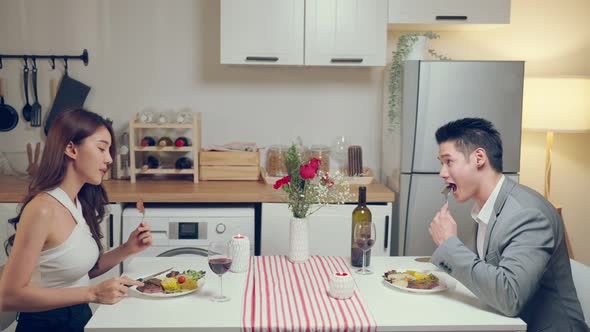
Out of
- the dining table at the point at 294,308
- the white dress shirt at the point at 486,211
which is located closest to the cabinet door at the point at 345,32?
the white dress shirt at the point at 486,211

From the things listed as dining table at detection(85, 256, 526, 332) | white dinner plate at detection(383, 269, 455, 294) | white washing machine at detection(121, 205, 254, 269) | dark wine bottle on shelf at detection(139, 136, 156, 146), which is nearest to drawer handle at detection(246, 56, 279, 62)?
dark wine bottle on shelf at detection(139, 136, 156, 146)

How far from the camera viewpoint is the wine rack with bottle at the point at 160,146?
11.6ft

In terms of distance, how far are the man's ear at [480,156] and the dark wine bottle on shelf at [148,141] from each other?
2.18 metres

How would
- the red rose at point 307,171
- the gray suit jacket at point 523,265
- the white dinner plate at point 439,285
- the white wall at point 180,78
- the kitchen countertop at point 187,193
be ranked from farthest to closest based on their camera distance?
the white wall at point 180,78, the kitchen countertop at point 187,193, the red rose at point 307,171, the white dinner plate at point 439,285, the gray suit jacket at point 523,265

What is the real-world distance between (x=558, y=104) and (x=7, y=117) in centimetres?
348

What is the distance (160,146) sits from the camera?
3605 millimetres

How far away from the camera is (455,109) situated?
130 inches

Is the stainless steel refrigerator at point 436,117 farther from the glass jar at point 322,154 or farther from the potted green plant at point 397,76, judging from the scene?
the glass jar at point 322,154

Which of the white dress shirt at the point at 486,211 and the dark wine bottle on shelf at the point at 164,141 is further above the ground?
the dark wine bottle on shelf at the point at 164,141

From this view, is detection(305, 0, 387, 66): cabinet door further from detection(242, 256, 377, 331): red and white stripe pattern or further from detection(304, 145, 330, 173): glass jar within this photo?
detection(242, 256, 377, 331): red and white stripe pattern

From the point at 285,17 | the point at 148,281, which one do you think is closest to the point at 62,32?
the point at 285,17

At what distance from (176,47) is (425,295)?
101 inches

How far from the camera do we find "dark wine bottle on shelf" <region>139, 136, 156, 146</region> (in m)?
3.61

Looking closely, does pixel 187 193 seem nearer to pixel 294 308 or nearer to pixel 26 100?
pixel 26 100
